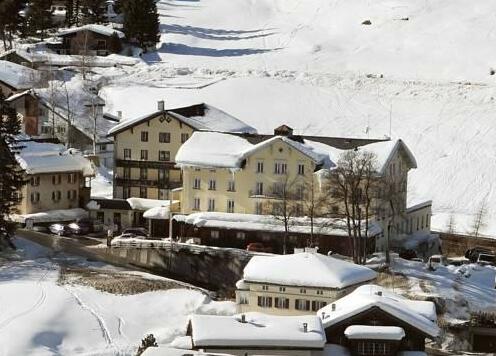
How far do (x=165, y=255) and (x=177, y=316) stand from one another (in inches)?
320

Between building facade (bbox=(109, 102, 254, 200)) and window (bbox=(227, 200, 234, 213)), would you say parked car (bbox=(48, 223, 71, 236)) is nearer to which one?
building facade (bbox=(109, 102, 254, 200))

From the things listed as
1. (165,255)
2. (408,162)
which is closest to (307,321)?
(165,255)

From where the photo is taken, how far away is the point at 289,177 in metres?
54.8

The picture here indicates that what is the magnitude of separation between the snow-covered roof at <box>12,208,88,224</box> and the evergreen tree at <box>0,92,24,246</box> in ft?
8.45

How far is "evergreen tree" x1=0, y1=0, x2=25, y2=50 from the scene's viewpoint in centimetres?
9825

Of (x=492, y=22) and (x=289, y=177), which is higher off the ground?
(x=492, y=22)

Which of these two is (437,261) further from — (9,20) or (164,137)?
(9,20)

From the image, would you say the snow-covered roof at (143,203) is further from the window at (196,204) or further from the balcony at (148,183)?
the window at (196,204)

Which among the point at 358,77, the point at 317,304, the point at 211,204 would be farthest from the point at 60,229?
the point at 358,77

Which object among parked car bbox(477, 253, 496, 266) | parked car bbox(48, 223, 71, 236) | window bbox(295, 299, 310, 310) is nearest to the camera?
window bbox(295, 299, 310, 310)

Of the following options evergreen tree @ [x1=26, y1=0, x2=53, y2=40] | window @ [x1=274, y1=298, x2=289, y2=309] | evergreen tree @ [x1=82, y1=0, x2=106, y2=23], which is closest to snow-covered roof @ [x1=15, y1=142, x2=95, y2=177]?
window @ [x1=274, y1=298, x2=289, y2=309]

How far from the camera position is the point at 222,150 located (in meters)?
56.5

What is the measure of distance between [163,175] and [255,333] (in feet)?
83.2

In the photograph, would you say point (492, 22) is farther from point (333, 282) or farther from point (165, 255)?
point (333, 282)
